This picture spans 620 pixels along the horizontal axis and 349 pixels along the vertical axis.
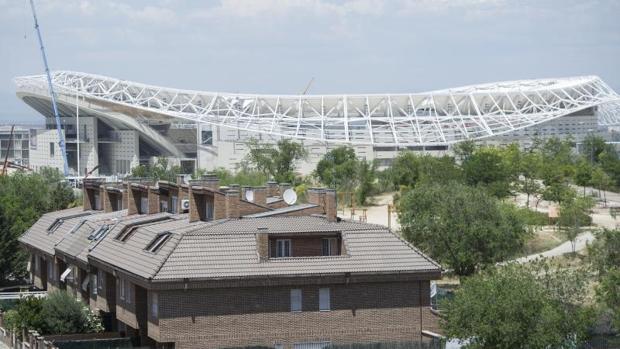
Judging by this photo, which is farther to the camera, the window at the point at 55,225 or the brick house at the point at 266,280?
the window at the point at 55,225

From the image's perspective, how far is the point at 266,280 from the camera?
33688 mm

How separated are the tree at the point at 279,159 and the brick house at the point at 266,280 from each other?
6978 cm

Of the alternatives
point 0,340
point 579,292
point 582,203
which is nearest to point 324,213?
point 579,292

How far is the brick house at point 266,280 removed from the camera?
3334 centimetres

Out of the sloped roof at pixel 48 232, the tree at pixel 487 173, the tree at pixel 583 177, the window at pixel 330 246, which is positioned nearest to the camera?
the window at pixel 330 246

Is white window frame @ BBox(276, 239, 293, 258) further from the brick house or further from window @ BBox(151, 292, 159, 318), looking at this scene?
window @ BBox(151, 292, 159, 318)

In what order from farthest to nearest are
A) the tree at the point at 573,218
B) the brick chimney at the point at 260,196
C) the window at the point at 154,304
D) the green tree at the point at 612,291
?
the tree at the point at 573,218 < the brick chimney at the point at 260,196 < the green tree at the point at 612,291 < the window at the point at 154,304

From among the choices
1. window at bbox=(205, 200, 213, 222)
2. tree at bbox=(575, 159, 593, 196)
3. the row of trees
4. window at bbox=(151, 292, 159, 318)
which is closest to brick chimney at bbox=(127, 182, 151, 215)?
window at bbox=(205, 200, 213, 222)

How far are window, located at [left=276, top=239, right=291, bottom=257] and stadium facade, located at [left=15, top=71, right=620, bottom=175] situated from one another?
110833 millimetres

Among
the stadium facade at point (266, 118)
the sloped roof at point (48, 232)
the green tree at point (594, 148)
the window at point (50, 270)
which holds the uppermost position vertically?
the stadium facade at point (266, 118)

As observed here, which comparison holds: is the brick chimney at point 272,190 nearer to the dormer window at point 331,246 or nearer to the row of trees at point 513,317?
the dormer window at point 331,246

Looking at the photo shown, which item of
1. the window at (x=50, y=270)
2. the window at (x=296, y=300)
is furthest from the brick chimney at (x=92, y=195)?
the window at (x=296, y=300)

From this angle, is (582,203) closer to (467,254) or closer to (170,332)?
(467,254)

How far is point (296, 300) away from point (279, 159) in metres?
85.0
